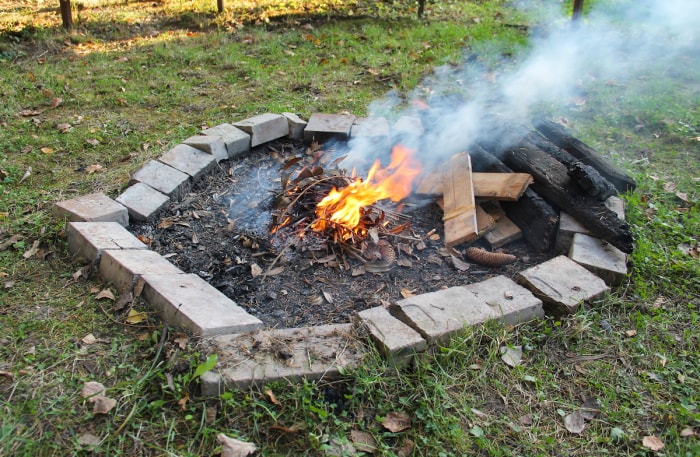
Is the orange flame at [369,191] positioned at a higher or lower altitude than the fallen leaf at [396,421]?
higher

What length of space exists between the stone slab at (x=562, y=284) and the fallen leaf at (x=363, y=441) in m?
1.39

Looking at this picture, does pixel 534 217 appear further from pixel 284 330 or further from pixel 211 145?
pixel 211 145

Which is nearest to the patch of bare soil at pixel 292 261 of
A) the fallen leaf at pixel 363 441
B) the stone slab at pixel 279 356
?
the stone slab at pixel 279 356

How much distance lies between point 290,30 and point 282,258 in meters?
5.50

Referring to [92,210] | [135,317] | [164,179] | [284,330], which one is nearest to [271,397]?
[284,330]

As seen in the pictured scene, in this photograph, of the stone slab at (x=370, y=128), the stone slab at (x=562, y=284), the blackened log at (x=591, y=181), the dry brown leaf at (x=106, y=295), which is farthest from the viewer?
the stone slab at (x=370, y=128)

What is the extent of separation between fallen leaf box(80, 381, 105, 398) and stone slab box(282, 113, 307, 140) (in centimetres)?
306

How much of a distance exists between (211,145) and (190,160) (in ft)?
0.75

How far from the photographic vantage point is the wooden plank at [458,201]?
11.9ft

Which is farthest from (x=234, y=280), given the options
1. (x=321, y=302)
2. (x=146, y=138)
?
(x=146, y=138)

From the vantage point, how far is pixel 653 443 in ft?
7.76

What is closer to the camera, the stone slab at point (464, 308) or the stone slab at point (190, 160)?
the stone slab at point (464, 308)

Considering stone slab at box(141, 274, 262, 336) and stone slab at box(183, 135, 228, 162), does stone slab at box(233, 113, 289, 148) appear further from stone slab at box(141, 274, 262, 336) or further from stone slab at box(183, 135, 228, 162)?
stone slab at box(141, 274, 262, 336)

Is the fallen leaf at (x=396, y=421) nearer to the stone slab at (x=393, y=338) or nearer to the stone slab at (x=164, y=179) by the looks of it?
the stone slab at (x=393, y=338)
